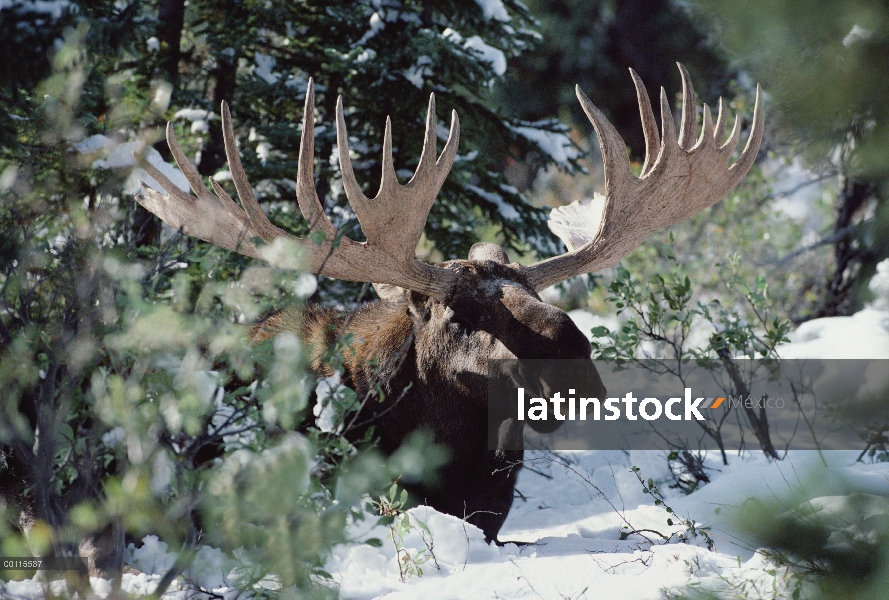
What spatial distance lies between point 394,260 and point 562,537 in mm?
1493

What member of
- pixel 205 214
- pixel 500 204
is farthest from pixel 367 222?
pixel 500 204

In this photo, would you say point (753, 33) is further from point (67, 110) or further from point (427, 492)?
point (427, 492)

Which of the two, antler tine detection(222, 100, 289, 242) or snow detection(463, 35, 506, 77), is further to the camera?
snow detection(463, 35, 506, 77)

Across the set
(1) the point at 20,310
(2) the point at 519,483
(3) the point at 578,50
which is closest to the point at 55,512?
(1) the point at 20,310

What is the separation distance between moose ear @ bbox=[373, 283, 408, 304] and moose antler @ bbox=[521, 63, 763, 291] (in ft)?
2.12

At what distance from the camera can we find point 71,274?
9.12ft

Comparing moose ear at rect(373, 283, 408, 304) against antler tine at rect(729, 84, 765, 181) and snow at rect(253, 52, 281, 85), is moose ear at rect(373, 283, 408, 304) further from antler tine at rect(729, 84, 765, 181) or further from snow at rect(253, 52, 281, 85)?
snow at rect(253, 52, 281, 85)

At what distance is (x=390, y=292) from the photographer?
440cm

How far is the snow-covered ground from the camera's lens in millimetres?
1904

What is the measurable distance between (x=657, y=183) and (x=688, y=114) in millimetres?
401

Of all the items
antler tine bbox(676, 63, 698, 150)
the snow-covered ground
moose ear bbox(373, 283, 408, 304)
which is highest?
antler tine bbox(676, 63, 698, 150)

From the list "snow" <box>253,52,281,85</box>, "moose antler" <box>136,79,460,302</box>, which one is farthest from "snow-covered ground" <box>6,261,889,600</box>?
"snow" <box>253,52,281,85</box>

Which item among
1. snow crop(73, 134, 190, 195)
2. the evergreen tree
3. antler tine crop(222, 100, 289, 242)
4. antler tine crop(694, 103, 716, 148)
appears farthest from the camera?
antler tine crop(694, 103, 716, 148)

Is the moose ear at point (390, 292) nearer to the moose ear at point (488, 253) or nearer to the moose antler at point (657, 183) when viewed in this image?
the moose ear at point (488, 253)
